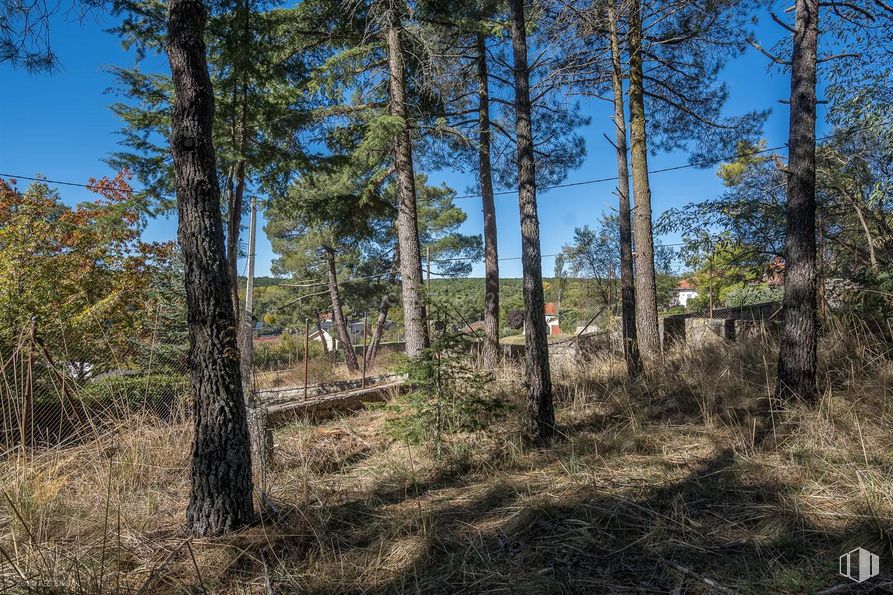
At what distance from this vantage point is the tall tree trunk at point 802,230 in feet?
13.6

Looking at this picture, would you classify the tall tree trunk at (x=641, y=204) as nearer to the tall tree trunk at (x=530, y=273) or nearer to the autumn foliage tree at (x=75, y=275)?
the tall tree trunk at (x=530, y=273)

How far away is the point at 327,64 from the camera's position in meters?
7.59

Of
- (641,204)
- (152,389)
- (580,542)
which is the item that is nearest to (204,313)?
(580,542)

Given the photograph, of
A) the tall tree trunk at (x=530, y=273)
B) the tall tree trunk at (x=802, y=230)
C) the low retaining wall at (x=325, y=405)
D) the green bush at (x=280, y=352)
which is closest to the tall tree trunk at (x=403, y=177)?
the low retaining wall at (x=325, y=405)

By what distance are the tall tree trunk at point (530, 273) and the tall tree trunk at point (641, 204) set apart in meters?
3.93

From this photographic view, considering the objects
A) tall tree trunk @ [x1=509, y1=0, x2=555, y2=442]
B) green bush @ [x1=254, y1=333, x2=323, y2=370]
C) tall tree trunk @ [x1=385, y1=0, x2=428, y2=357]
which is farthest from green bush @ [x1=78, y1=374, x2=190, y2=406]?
green bush @ [x1=254, y1=333, x2=323, y2=370]

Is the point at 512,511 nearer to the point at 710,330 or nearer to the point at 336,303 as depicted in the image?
the point at 710,330

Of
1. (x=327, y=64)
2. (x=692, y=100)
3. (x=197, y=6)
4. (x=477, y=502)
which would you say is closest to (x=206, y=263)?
(x=197, y=6)

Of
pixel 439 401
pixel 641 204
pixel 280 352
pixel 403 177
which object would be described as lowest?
pixel 280 352

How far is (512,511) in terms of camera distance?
2861 millimetres

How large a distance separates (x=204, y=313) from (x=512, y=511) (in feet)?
7.47

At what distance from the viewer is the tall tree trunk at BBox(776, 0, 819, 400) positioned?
4.14 m

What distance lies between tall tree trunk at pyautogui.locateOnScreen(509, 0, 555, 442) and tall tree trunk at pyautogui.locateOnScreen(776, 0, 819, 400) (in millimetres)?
2230

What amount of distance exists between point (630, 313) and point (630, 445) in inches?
148
